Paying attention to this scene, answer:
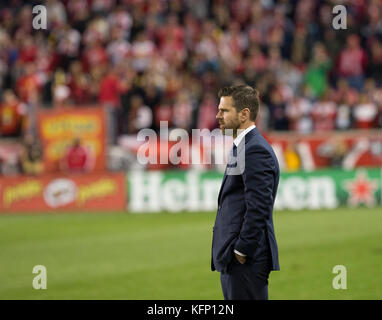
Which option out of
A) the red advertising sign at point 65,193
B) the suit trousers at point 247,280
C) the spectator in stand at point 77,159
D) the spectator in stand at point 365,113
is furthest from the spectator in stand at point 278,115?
the suit trousers at point 247,280

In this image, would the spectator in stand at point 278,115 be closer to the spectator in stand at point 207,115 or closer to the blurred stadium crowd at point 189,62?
the blurred stadium crowd at point 189,62

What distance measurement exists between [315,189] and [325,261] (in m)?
7.09

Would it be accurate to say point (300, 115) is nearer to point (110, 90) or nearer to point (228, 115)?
point (110, 90)

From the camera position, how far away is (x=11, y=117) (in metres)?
22.1

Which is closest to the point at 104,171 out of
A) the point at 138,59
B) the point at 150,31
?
the point at 138,59

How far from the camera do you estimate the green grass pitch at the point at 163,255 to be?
364 inches

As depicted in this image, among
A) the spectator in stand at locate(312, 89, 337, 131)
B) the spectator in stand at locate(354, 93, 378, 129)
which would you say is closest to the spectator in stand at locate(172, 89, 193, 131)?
the spectator in stand at locate(312, 89, 337, 131)

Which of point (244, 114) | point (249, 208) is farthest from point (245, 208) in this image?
point (244, 114)

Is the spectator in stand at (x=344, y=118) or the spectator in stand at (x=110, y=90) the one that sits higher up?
the spectator in stand at (x=110, y=90)

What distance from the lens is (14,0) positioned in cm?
2786

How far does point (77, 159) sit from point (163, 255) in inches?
318

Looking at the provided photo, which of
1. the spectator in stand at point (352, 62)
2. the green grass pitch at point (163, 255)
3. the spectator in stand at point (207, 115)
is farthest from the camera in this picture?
the spectator in stand at point (352, 62)

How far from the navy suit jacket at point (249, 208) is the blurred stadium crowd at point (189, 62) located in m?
14.5

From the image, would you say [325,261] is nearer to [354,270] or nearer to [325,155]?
[354,270]
